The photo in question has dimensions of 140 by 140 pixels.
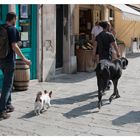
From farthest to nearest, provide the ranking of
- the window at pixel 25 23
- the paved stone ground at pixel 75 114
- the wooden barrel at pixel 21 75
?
1. the window at pixel 25 23
2. the wooden barrel at pixel 21 75
3. the paved stone ground at pixel 75 114

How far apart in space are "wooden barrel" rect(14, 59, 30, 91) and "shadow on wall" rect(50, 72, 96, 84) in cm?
205

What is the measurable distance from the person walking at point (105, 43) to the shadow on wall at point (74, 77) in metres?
2.80

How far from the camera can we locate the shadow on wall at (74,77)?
1147 cm

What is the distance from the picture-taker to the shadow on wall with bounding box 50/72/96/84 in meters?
11.5

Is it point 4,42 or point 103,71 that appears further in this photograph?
point 103,71

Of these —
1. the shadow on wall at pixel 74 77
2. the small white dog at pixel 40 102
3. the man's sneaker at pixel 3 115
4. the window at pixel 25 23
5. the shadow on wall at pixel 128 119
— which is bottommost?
the shadow on wall at pixel 128 119

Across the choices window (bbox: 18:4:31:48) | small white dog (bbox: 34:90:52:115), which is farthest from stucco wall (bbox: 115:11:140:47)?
small white dog (bbox: 34:90:52:115)

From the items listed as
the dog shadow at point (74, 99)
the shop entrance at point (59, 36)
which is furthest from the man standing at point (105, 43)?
the shop entrance at point (59, 36)

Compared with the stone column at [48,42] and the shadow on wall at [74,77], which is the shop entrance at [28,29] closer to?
the stone column at [48,42]

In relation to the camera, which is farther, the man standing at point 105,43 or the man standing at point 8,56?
the man standing at point 105,43

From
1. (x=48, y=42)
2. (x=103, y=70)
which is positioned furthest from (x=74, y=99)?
(x=48, y=42)

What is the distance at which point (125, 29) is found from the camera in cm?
2208

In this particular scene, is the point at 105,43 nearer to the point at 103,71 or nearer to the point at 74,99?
the point at 103,71

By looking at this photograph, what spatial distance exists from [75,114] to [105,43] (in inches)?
80.9
